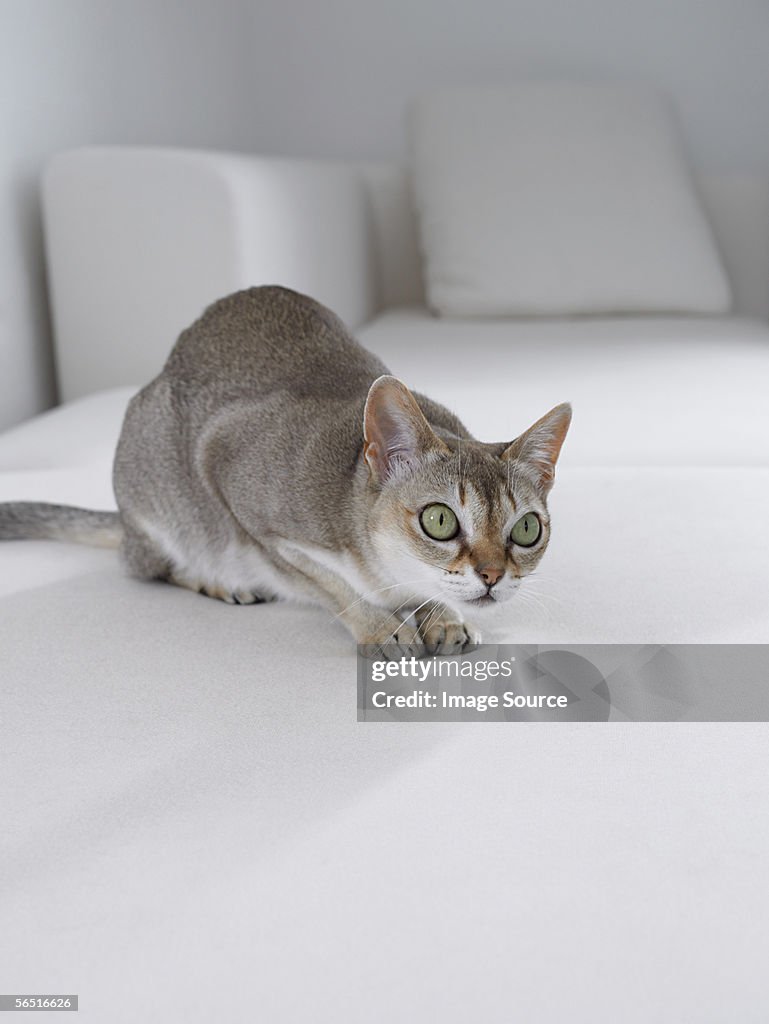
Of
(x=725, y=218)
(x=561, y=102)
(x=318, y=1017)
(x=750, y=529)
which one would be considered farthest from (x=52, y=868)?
(x=725, y=218)

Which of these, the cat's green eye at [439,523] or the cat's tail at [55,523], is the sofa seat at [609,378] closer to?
the cat's tail at [55,523]

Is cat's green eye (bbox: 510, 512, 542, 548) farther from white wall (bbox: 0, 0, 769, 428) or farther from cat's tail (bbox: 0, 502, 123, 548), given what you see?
white wall (bbox: 0, 0, 769, 428)

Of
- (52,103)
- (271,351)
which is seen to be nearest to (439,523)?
(271,351)

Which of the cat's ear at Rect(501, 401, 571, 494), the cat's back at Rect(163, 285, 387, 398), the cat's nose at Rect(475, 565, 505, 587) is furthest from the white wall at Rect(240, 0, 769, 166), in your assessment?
the cat's nose at Rect(475, 565, 505, 587)

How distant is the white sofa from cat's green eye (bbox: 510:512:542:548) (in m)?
0.13

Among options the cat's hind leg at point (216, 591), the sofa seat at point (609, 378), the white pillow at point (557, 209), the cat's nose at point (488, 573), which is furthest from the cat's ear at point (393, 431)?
the white pillow at point (557, 209)

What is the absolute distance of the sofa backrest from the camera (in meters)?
3.04

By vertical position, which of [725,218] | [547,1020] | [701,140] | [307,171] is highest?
[701,140]

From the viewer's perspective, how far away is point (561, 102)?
279 cm

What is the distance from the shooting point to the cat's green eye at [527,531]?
3.13ft

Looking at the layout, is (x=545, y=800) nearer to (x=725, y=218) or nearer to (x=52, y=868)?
(x=52, y=868)

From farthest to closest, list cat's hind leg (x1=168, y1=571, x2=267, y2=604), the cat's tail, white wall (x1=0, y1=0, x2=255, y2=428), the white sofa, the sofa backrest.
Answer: the sofa backrest < white wall (x1=0, y1=0, x2=255, y2=428) < the cat's tail < cat's hind leg (x1=168, y1=571, x2=267, y2=604) < the white sofa

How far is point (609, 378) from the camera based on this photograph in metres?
1.95

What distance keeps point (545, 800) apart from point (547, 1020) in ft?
0.68
